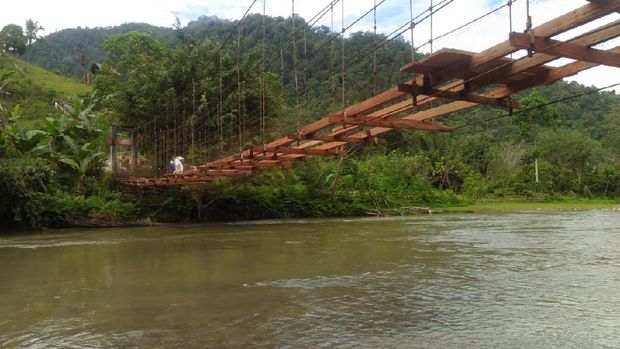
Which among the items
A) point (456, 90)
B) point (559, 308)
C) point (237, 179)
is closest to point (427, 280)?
point (559, 308)

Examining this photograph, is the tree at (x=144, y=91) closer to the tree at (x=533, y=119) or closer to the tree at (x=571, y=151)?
the tree at (x=533, y=119)

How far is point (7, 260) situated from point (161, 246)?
2.25 metres

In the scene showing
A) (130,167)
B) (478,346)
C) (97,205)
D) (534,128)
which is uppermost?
(534,128)

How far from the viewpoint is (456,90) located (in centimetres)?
427

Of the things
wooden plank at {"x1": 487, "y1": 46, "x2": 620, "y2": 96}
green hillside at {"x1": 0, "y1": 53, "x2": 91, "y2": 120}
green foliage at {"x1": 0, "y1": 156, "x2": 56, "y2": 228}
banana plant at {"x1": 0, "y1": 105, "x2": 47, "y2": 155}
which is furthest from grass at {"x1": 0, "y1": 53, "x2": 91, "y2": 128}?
wooden plank at {"x1": 487, "y1": 46, "x2": 620, "y2": 96}

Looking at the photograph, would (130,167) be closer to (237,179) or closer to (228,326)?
(237,179)

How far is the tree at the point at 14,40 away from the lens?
3556 centimetres

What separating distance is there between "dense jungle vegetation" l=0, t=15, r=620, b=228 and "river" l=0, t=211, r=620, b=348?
1.81 metres

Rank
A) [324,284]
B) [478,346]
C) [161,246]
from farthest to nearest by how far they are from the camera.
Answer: [161,246] < [324,284] < [478,346]

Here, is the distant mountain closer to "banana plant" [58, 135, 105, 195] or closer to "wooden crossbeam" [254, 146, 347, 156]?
"banana plant" [58, 135, 105, 195]

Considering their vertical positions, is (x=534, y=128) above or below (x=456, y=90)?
above

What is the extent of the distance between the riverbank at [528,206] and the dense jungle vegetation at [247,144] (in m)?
0.86

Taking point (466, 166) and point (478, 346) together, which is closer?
point (478, 346)

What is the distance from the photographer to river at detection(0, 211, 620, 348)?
127 inches
